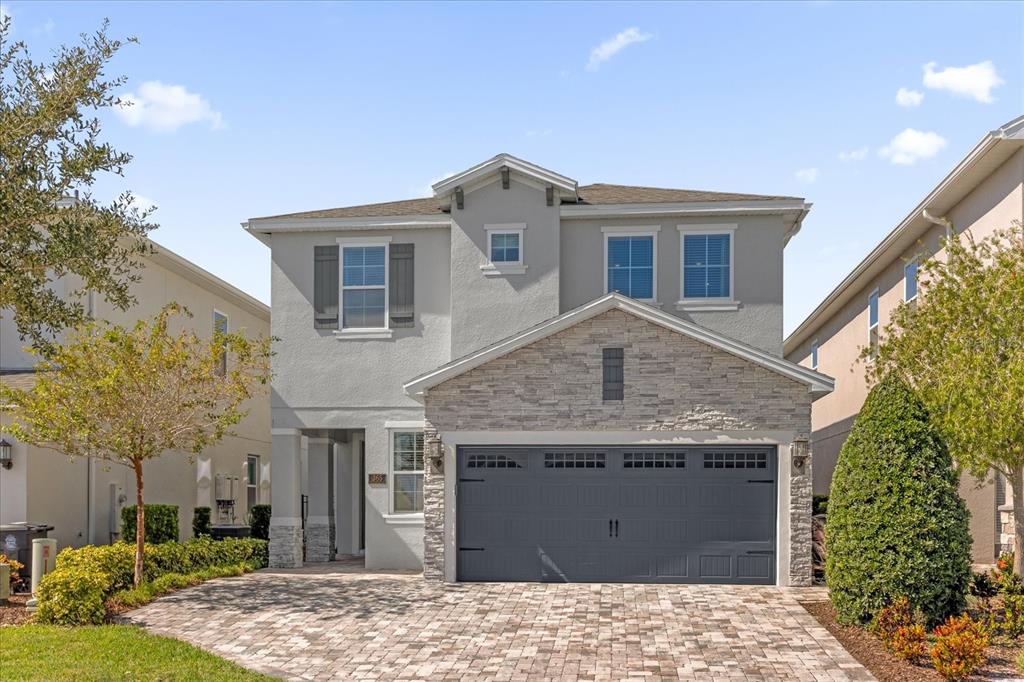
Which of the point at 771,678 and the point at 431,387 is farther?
the point at 431,387

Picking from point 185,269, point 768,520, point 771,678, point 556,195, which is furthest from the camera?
point 185,269

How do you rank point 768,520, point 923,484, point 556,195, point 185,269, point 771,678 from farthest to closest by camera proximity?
1. point 185,269
2. point 556,195
3. point 768,520
4. point 923,484
5. point 771,678

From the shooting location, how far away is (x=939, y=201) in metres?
19.7

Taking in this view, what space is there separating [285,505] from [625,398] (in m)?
7.07

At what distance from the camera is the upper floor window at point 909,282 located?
21.7 metres

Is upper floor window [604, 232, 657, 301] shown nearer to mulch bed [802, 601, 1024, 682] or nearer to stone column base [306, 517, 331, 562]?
stone column base [306, 517, 331, 562]

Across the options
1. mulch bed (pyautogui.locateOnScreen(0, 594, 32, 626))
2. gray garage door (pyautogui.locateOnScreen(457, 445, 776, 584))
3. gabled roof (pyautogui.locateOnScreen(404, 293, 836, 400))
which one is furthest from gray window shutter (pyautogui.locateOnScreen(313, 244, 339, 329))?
mulch bed (pyautogui.locateOnScreen(0, 594, 32, 626))

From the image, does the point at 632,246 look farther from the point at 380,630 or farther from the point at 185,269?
the point at 185,269

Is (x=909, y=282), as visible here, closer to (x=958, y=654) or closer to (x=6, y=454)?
(x=958, y=654)

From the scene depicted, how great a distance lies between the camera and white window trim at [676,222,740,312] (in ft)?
63.9

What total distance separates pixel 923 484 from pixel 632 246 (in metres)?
8.32

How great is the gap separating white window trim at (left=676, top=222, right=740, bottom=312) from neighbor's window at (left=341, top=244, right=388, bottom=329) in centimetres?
568

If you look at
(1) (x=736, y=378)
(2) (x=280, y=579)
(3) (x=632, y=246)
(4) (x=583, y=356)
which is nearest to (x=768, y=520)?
(1) (x=736, y=378)

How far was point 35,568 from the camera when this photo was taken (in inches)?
633
